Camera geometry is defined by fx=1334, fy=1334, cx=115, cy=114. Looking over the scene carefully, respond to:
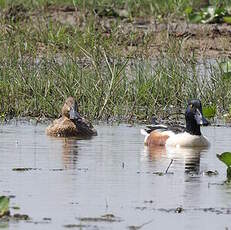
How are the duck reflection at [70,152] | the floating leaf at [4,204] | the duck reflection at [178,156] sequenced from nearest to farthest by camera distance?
1. the floating leaf at [4,204]
2. the duck reflection at [70,152]
3. the duck reflection at [178,156]

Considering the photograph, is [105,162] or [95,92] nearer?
[105,162]

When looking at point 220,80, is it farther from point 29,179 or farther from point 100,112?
point 29,179

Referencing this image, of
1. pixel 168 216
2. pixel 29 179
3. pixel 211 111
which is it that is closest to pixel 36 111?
pixel 211 111

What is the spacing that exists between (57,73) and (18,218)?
6555 millimetres

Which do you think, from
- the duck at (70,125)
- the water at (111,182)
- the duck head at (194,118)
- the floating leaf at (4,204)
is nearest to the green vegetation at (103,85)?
the duck at (70,125)

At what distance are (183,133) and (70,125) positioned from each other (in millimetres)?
1408

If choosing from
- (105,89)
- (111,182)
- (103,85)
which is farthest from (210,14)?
(111,182)

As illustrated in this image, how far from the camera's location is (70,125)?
49.0 ft

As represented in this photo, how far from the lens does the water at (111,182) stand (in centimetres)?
930

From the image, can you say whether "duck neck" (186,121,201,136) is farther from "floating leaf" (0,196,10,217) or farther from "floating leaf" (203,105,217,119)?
"floating leaf" (0,196,10,217)

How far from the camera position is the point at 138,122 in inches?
604

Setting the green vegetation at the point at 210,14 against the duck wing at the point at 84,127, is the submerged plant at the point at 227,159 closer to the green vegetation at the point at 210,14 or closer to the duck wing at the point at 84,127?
the duck wing at the point at 84,127

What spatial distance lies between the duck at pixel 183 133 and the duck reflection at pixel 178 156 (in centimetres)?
10

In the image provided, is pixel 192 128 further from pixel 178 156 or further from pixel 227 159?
pixel 227 159
